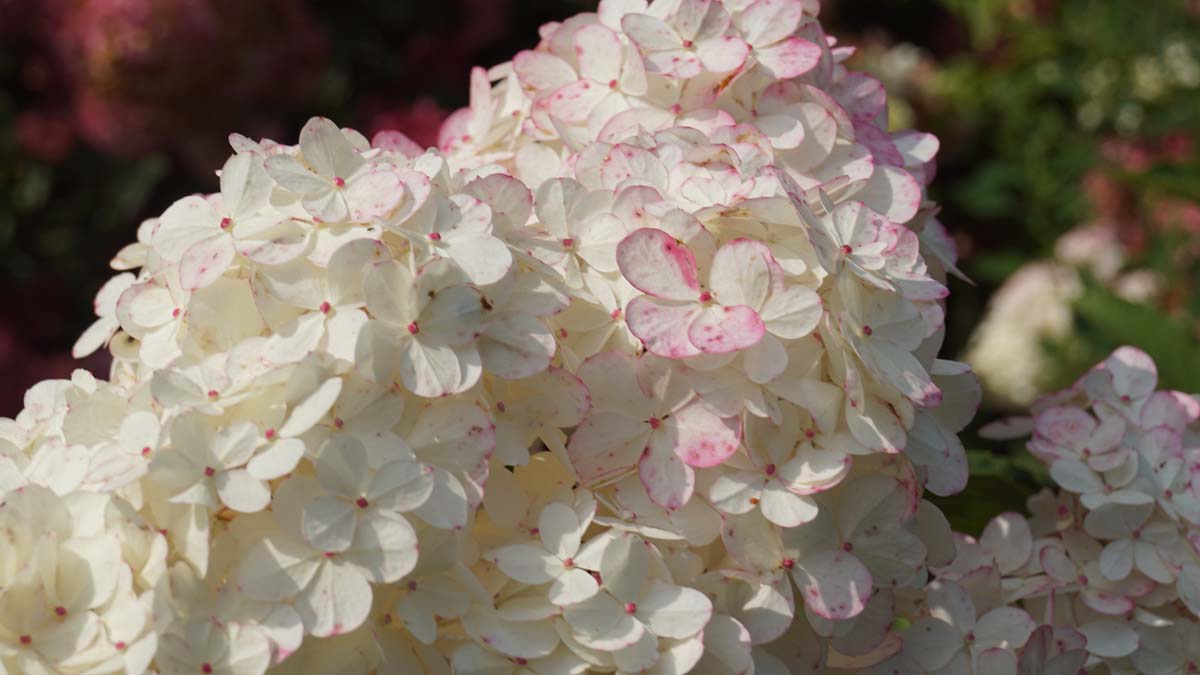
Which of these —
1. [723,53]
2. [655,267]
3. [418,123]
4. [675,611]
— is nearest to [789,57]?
[723,53]

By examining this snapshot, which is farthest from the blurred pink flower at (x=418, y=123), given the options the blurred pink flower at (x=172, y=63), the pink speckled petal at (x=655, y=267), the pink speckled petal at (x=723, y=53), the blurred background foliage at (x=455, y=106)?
the pink speckled petal at (x=655, y=267)

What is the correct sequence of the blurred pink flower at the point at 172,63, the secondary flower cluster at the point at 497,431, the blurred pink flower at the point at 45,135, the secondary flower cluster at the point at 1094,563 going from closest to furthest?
the secondary flower cluster at the point at 497,431 → the secondary flower cluster at the point at 1094,563 → the blurred pink flower at the point at 172,63 → the blurred pink flower at the point at 45,135

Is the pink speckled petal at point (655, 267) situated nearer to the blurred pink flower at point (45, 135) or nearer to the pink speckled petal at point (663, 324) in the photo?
the pink speckled petal at point (663, 324)

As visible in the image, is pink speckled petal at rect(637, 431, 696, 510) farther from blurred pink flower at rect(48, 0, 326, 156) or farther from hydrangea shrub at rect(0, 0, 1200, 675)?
blurred pink flower at rect(48, 0, 326, 156)

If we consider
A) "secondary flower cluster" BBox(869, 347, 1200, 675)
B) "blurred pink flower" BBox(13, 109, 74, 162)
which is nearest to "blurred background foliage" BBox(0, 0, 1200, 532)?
"blurred pink flower" BBox(13, 109, 74, 162)

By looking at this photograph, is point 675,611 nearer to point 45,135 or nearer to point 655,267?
point 655,267

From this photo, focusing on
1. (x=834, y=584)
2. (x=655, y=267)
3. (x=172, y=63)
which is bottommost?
(x=172, y=63)

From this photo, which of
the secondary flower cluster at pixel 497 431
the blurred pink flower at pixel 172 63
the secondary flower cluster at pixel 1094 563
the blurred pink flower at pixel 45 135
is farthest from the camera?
the blurred pink flower at pixel 45 135

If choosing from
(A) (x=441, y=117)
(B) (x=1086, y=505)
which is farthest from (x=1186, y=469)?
(A) (x=441, y=117)
